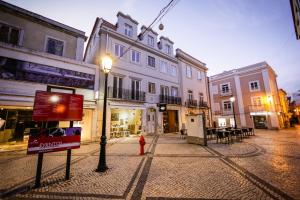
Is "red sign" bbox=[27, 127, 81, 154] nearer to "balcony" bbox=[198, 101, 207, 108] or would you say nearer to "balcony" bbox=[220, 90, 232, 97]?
"balcony" bbox=[198, 101, 207, 108]

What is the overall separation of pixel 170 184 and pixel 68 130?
3.69 meters

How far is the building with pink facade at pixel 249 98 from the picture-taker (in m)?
21.3

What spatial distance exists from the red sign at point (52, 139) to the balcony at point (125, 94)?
785cm

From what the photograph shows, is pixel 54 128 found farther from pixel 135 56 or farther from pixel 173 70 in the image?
pixel 173 70

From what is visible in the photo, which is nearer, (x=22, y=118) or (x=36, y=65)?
(x=36, y=65)

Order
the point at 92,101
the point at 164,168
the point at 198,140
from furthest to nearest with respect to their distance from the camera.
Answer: the point at 92,101 < the point at 198,140 < the point at 164,168

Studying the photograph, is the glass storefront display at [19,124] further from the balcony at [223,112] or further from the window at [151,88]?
the balcony at [223,112]

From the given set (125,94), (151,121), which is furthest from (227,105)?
(125,94)

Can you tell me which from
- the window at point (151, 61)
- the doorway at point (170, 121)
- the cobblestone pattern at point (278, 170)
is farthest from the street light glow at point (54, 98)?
the doorway at point (170, 121)

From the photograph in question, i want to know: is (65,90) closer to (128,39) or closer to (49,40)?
(49,40)

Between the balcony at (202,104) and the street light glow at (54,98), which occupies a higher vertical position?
the balcony at (202,104)

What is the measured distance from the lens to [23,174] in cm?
477

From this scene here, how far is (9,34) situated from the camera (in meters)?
10.0

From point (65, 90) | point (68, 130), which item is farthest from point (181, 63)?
point (68, 130)
